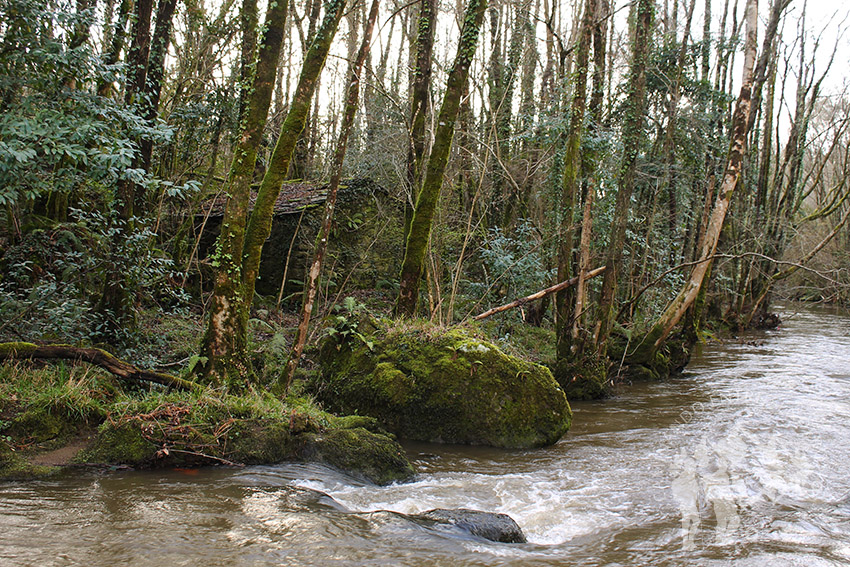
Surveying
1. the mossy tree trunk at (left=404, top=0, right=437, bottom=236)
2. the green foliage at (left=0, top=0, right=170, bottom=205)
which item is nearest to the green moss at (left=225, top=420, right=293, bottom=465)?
the green foliage at (left=0, top=0, right=170, bottom=205)

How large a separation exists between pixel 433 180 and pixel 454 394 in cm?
421

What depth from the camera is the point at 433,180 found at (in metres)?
10.3

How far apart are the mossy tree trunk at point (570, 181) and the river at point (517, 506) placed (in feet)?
8.78

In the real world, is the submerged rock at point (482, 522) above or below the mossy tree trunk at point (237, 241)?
below

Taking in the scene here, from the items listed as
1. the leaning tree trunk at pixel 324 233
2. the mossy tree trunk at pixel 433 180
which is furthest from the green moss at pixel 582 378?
the leaning tree trunk at pixel 324 233

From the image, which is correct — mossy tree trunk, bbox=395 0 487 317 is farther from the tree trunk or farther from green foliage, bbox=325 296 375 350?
the tree trunk

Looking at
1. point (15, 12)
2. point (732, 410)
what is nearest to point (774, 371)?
point (732, 410)

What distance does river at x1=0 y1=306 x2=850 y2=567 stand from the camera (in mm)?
3863

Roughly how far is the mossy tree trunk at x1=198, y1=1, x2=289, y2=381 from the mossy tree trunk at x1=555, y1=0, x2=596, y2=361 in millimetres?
6246

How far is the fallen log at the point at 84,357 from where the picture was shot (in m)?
6.15

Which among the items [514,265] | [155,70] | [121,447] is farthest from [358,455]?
[514,265]

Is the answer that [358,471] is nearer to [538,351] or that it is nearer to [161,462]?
[161,462]

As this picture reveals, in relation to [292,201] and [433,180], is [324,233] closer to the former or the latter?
[433,180]

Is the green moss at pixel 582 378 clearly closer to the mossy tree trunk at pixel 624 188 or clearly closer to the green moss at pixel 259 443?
the mossy tree trunk at pixel 624 188
